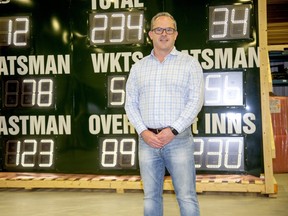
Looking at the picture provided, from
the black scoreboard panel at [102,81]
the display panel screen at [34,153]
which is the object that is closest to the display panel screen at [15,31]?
the black scoreboard panel at [102,81]

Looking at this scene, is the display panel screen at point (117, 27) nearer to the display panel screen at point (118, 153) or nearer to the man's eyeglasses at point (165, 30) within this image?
the display panel screen at point (118, 153)

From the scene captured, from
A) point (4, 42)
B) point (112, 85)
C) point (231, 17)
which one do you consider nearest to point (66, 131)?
point (112, 85)

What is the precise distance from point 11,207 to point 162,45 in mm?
3660

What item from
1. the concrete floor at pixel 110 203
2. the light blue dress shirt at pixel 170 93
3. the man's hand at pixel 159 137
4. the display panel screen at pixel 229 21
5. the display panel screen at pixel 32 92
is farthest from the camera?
the display panel screen at pixel 32 92

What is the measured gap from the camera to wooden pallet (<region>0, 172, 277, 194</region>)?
6586 millimetres

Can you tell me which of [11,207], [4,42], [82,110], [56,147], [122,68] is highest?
[4,42]

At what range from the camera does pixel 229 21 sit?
656 cm

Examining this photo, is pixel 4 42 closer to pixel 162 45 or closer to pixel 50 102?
pixel 50 102

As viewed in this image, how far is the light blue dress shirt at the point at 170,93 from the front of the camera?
3693 millimetres

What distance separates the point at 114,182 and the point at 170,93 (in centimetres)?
355

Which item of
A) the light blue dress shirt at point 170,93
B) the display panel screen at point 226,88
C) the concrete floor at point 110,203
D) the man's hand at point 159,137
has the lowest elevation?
the concrete floor at point 110,203

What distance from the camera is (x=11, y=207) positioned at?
20.5ft

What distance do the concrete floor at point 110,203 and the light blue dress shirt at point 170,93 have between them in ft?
7.63

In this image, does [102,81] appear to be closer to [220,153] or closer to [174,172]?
[220,153]
